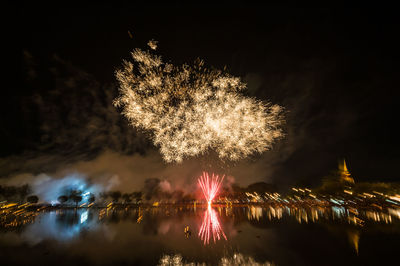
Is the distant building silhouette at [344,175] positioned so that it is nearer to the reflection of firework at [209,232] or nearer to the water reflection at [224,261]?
the reflection of firework at [209,232]

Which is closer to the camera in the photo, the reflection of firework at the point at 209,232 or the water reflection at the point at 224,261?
the water reflection at the point at 224,261

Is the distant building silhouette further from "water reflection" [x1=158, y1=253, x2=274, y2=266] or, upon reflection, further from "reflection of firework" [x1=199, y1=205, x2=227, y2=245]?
"water reflection" [x1=158, y1=253, x2=274, y2=266]

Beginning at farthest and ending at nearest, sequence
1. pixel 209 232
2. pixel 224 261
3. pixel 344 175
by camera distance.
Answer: pixel 344 175
pixel 209 232
pixel 224 261

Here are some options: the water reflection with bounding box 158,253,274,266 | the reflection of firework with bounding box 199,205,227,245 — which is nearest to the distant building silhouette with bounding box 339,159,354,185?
the reflection of firework with bounding box 199,205,227,245

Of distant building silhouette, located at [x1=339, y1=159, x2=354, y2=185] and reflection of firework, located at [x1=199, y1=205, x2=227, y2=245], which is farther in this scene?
distant building silhouette, located at [x1=339, y1=159, x2=354, y2=185]

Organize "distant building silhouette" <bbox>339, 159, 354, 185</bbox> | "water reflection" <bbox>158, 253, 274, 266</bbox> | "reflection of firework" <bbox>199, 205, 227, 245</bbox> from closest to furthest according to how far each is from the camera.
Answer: "water reflection" <bbox>158, 253, 274, 266</bbox>
"reflection of firework" <bbox>199, 205, 227, 245</bbox>
"distant building silhouette" <bbox>339, 159, 354, 185</bbox>

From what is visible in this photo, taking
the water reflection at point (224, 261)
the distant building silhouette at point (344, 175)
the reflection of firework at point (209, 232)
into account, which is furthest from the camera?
the distant building silhouette at point (344, 175)

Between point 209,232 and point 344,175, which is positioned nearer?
point 209,232

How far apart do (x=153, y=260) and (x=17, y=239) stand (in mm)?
13882

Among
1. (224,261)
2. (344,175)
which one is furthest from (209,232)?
(344,175)

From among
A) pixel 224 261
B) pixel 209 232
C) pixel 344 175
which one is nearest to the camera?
pixel 224 261

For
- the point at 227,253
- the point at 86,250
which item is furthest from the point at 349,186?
the point at 86,250

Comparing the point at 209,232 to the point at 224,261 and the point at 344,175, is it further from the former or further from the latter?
the point at 344,175

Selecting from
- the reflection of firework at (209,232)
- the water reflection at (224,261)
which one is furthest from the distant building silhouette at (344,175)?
the water reflection at (224,261)
